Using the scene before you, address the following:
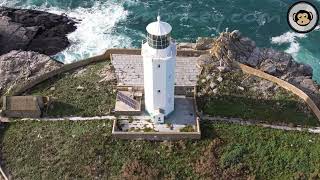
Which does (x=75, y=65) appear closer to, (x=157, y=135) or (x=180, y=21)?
(x=157, y=135)

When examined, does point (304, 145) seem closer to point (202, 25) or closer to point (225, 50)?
point (225, 50)

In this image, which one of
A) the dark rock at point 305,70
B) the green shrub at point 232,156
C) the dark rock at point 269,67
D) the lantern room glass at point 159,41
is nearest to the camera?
the lantern room glass at point 159,41

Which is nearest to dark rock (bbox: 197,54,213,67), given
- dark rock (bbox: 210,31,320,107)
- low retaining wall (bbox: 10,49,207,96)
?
dark rock (bbox: 210,31,320,107)

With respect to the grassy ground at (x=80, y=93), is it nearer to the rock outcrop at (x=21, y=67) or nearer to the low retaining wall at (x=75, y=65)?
the low retaining wall at (x=75, y=65)

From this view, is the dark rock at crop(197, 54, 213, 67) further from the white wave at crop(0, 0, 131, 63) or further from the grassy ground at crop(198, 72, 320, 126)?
the white wave at crop(0, 0, 131, 63)

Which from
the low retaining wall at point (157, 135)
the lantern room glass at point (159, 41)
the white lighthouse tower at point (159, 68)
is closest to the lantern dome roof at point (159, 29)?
the white lighthouse tower at point (159, 68)

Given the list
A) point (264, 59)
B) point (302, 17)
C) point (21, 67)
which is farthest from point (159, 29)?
point (21, 67)
